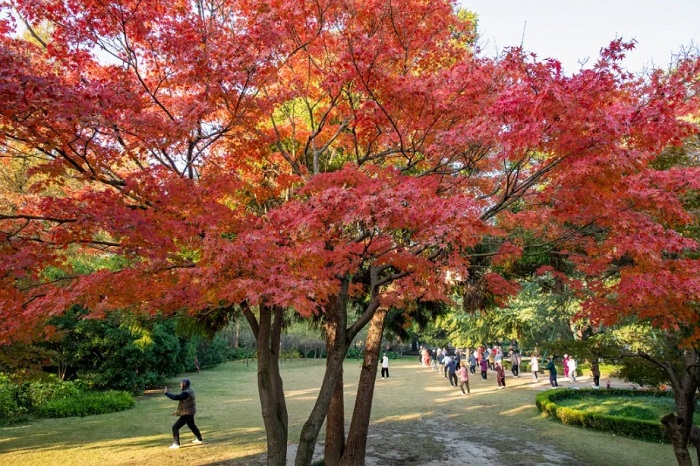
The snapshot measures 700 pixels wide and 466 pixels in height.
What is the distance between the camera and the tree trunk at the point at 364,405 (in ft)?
28.7

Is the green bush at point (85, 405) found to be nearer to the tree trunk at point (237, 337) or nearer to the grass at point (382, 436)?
the grass at point (382, 436)

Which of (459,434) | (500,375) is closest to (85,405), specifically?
(459,434)

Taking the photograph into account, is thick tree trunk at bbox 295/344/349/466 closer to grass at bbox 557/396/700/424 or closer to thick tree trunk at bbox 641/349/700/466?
thick tree trunk at bbox 641/349/700/466

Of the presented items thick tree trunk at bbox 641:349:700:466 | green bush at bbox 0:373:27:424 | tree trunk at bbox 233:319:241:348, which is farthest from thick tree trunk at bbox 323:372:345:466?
tree trunk at bbox 233:319:241:348

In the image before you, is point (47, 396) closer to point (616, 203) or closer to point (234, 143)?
point (234, 143)

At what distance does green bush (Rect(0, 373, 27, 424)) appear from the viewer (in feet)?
43.6

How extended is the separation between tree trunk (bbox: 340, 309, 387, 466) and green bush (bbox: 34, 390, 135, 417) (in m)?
10.2

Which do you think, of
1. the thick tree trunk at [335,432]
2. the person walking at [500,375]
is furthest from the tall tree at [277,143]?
the person walking at [500,375]

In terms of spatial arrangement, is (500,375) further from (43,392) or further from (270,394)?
(43,392)

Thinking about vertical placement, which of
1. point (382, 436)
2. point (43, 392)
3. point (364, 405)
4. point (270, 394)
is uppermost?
point (270, 394)

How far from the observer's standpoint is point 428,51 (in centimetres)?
806

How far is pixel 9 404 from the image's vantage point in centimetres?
1349

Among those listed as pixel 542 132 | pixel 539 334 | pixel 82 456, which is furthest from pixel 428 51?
pixel 539 334

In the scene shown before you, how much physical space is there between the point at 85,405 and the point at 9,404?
2.05 m
